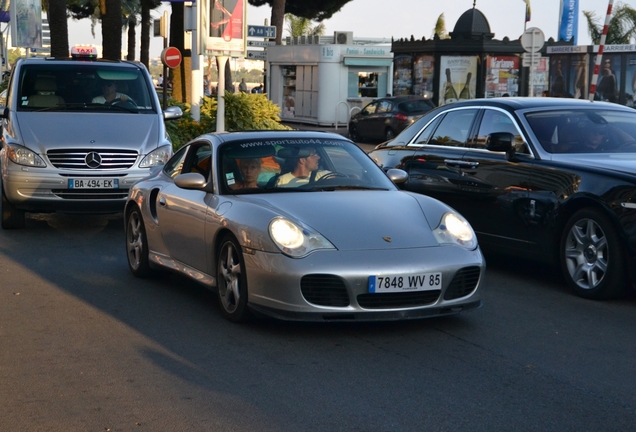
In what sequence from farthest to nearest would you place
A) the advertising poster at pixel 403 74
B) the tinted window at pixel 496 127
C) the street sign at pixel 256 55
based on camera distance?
the street sign at pixel 256 55, the advertising poster at pixel 403 74, the tinted window at pixel 496 127

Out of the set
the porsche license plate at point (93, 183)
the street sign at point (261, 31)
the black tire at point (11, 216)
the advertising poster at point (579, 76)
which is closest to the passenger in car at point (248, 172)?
the porsche license plate at point (93, 183)

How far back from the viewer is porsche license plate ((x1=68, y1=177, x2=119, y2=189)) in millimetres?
11688

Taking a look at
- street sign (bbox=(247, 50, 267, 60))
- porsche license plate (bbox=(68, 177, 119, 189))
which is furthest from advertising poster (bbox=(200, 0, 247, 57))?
street sign (bbox=(247, 50, 267, 60))

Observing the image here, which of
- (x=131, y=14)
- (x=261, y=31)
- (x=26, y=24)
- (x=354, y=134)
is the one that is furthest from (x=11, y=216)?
(x=131, y=14)

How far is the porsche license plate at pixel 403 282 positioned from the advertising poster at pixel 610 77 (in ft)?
81.6

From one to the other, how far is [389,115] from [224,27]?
12.8 meters

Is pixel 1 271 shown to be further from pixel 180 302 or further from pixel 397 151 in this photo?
pixel 397 151

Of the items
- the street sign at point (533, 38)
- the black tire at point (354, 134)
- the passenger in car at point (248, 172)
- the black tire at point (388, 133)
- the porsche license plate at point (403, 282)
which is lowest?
the black tire at point (354, 134)

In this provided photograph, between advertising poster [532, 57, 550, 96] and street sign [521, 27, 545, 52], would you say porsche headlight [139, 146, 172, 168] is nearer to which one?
street sign [521, 27, 545, 52]

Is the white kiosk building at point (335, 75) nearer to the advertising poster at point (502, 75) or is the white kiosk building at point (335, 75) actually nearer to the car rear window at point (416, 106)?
the advertising poster at point (502, 75)

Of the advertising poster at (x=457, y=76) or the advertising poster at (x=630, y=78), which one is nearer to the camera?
the advertising poster at (x=630, y=78)

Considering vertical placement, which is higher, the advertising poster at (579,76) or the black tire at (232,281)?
the advertising poster at (579,76)

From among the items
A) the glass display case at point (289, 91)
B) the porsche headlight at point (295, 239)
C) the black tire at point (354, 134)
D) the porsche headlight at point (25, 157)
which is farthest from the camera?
the glass display case at point (289, 91)

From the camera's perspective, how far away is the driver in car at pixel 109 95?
1288 centimetres
